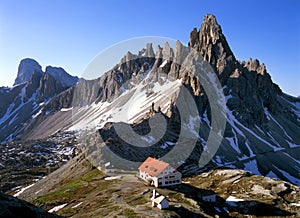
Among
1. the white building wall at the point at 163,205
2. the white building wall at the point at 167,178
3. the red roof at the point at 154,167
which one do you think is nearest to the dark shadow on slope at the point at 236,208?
the white building wall at the point at 167,178

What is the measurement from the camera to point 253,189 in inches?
2879

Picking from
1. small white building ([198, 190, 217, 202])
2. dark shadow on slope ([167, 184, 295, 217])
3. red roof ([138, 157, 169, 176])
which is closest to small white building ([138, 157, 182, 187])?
red roof ([138, 157, 169, 176])

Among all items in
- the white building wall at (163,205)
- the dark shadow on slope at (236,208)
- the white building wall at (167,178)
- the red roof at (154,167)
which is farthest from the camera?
the red roof at (154,167)

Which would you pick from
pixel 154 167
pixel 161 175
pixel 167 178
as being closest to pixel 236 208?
pixel 167 178

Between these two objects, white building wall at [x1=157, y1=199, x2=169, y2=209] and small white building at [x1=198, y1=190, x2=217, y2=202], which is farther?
small white building at [x1=198, y1=190, x2=217, y2=202]

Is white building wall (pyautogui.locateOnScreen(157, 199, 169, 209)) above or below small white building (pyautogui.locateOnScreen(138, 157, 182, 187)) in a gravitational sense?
below

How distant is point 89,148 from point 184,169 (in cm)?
4325

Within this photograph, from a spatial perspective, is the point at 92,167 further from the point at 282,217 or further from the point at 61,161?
the point at 61,161

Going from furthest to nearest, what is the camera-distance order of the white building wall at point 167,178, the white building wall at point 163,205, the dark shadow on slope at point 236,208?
1. the white building wall at point 167,178
2. the dark shadow on slope at point 236,208
3. the white building wall at point 163,205

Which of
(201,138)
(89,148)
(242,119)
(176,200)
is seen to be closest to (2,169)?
(89,148)

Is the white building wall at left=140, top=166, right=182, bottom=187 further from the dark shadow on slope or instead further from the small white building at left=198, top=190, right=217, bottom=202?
the small white building at left=198, top=190, right=217, bottom=202

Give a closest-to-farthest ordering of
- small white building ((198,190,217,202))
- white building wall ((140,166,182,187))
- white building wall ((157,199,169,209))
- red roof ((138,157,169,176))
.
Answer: white building wall ((157,199,169,209))
small white building ((198,190,217,202))
white building wall ((140,166,182,187))
red roof ((138,157,169,176))

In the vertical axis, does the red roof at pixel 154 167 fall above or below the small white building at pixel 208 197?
above

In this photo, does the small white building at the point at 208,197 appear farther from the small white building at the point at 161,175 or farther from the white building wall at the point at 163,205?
the white building wall at the point at 163,205
